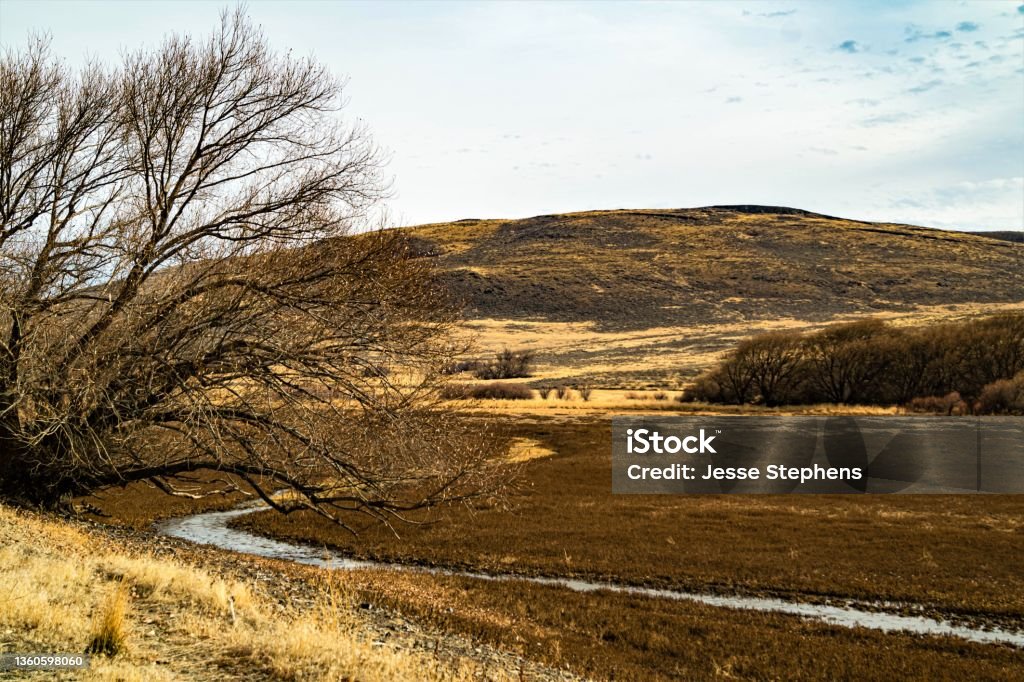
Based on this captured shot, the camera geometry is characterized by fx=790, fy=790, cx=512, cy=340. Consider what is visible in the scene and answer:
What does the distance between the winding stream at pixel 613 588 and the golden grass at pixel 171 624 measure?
5360 mm

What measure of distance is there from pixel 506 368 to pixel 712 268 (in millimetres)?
75508

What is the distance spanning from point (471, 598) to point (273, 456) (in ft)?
17.7

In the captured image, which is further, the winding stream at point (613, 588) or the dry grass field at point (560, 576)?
the winding stream at point (613, 588)

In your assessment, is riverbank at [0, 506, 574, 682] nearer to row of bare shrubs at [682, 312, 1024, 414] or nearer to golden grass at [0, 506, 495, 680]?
golden grass at [0, 506, 495, 680]

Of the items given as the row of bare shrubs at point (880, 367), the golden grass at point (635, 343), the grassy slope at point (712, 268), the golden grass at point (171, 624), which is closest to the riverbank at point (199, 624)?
the golden grass at point (171, 624)

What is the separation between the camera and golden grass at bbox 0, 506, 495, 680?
7938 millimetres

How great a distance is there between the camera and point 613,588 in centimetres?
1931

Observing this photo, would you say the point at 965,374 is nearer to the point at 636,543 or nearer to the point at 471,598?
the point at 636,543

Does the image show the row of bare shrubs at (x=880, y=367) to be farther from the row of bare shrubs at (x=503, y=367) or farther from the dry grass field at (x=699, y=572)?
the dry grass field at (x=699, y=572)

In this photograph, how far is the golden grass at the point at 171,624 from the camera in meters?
7.94

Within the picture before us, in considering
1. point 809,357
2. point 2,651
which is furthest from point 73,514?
point 809,357

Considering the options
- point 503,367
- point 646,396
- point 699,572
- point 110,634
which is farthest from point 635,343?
point 110,634

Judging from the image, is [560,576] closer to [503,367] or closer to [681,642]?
[681,642]

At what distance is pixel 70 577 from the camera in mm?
10148
